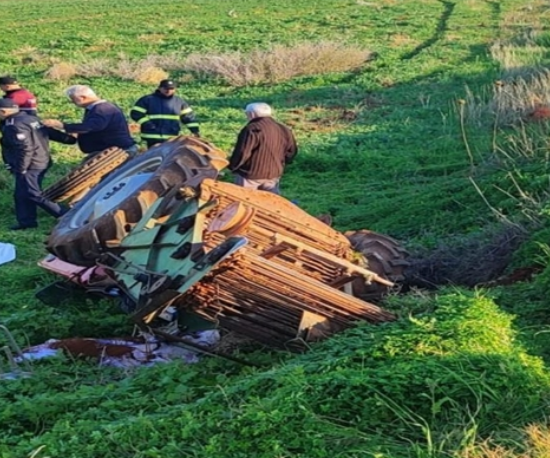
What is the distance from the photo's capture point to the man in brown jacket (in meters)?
8.63

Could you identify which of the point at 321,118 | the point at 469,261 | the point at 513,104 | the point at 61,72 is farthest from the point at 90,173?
the point at 61,72

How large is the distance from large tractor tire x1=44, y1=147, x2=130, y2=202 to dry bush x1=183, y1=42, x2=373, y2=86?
470 inches

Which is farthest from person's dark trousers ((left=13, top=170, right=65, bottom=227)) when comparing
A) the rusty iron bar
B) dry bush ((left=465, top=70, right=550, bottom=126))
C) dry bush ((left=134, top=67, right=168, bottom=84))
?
dry bush ((left=134, top=67, right=168, bottom=84))

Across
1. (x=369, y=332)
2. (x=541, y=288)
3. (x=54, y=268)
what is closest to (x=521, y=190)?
(x=541, y=288)

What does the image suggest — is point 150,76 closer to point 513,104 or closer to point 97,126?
point 513,104

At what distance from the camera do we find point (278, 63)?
21.6 meters

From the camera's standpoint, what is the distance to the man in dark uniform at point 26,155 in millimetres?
10188

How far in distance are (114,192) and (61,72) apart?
16.8 metres

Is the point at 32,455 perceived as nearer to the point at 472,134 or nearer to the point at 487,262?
the point at 487,262

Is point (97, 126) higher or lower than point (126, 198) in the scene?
lower

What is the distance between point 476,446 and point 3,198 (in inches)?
362

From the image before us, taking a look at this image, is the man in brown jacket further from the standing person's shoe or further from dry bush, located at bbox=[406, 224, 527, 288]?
the standing person's shoe

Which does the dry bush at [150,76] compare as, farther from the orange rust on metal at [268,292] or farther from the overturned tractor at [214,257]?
the orange rust on metal at [268,292]

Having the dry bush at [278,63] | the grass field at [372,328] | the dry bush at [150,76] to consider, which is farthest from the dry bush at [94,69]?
the dry bush at [278,63]
